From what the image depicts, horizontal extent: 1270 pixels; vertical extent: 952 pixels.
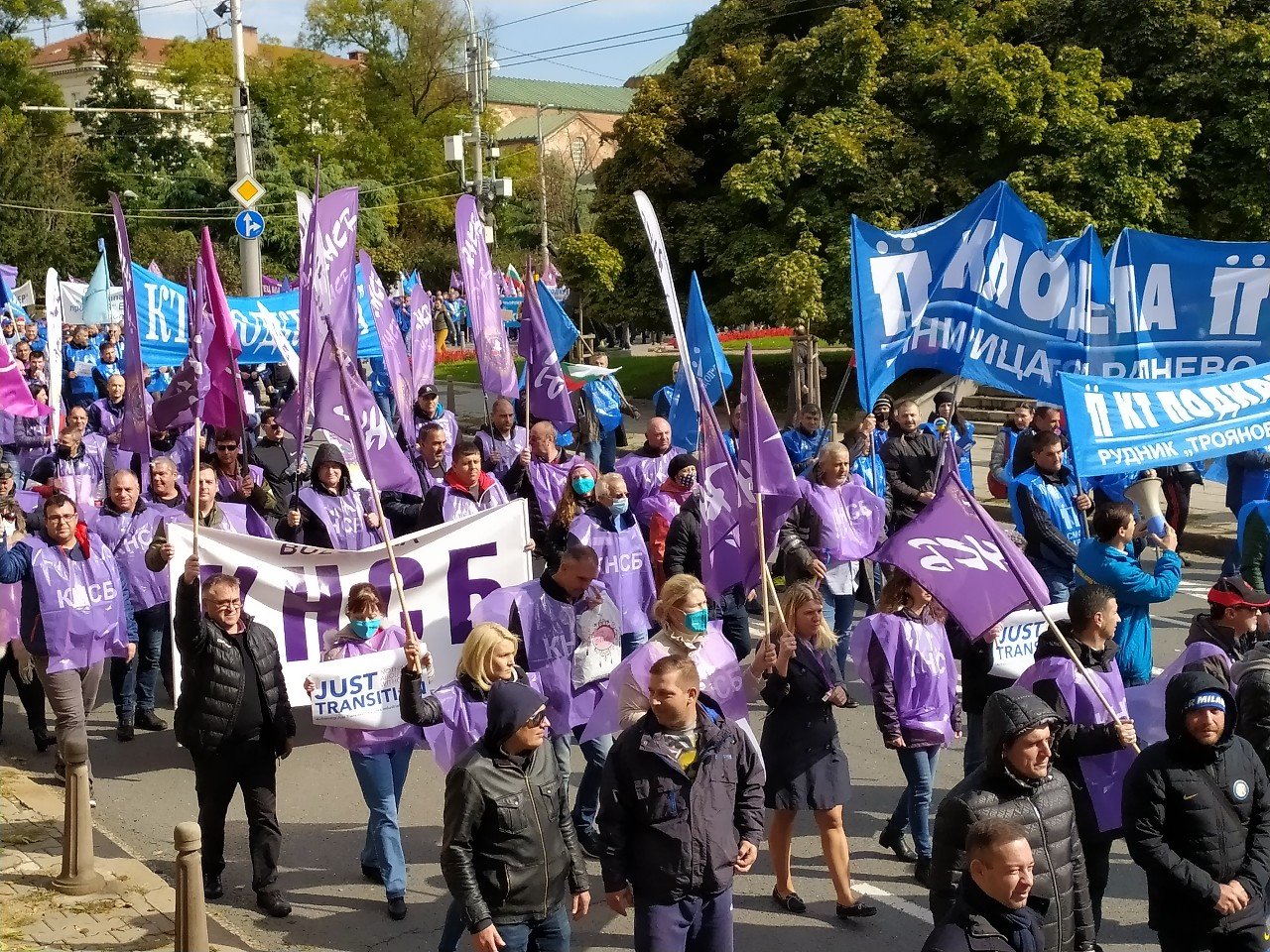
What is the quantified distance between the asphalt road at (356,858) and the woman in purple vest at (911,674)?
624 millimetres

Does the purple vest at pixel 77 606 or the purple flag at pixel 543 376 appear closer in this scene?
the purple vest at pixel 77 606

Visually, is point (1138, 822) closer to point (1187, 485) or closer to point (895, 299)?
point (895, 299)

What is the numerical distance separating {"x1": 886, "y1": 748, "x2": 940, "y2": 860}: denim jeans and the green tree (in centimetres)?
1475

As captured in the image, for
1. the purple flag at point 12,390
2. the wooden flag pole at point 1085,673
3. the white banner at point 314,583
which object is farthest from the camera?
the purple flag at point 12,390

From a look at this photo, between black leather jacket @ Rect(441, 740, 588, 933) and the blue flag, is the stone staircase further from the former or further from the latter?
black leather jacket @ Rect(441, 740, 588, 933)

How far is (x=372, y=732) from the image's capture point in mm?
6457

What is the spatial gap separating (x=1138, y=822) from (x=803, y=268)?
16.8 m

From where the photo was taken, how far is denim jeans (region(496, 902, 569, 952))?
15.5ft

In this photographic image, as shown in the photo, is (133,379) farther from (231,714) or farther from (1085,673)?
(1085,673)

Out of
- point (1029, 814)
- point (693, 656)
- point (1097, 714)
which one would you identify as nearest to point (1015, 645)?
point (1097, 714)

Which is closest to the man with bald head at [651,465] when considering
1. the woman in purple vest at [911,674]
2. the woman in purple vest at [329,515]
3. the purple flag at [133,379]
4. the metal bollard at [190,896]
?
the woman in purple vest at [329,515]

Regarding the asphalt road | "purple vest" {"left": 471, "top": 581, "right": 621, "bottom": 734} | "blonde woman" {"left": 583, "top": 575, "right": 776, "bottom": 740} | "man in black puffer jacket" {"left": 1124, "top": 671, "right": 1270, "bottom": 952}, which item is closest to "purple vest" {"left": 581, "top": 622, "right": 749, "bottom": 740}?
"blonde woman" {"left": 583, "top": 575, "right": 776, "bottom": 740}

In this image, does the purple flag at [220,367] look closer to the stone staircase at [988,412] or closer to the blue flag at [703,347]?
the blue flag at [703,347]

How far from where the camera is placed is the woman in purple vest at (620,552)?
8.35 m
